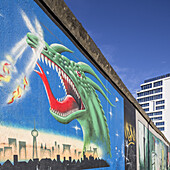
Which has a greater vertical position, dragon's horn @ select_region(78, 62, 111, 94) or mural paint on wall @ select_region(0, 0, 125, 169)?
dragon's horn @ select_region(78, 62, 111, 94)

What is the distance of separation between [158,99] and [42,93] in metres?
99.7

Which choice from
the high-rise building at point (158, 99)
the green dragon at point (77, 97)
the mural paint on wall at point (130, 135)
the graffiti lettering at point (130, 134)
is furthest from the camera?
the high-rise building at point (158, 99)

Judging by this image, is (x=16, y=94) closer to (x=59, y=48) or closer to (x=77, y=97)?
(x=59, y=48)

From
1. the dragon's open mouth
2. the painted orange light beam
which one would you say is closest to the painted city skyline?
the painted orange light beam

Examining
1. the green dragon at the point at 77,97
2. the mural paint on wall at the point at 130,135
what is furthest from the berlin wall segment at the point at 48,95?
the mural paint on wall at the point at 130,135

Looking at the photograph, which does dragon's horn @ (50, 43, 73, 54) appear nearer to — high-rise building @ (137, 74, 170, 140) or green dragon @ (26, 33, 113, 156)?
green dragon @ (26, 33, 113, 156)

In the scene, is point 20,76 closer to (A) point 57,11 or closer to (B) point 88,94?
(A) point 57,11

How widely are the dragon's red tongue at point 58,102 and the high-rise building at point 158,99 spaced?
289 ft

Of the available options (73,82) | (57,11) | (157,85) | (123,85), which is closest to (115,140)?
(123,85)

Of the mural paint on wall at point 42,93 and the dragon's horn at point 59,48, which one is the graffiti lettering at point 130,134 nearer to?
the mural paint on wall at point 42,93

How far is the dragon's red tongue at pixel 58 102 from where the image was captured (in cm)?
328

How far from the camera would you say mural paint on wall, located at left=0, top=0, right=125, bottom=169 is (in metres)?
2.57

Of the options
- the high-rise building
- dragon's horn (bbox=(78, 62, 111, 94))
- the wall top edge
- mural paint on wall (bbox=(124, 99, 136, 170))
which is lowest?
mural paint on wall (bbox=(124, 99, 136, 170))

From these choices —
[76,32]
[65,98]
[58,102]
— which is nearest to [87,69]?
[76,32]
